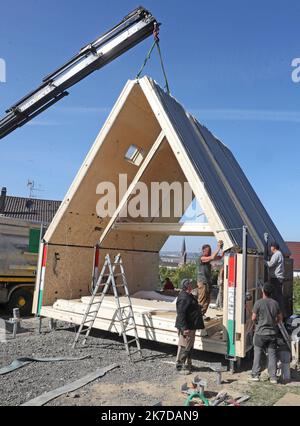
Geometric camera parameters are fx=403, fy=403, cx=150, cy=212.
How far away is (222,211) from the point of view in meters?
6.62

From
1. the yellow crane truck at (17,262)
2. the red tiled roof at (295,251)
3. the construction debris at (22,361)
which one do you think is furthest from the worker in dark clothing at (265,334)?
the red tiled roof at (295,251)

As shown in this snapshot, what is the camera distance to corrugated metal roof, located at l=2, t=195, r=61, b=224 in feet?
95.4

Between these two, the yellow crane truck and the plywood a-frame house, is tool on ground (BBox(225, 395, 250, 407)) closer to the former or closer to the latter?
the plywood a-frame house

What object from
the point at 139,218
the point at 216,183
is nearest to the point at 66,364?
the point at 216,183

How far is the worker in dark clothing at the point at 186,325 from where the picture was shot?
6000 millimetres

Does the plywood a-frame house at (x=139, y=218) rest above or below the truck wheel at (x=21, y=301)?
above

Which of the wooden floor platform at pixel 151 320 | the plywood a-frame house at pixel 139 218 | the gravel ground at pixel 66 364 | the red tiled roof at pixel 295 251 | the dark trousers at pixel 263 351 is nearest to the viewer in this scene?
the gravel ground at pixel 66 364

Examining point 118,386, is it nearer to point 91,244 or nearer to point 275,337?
point 275,337

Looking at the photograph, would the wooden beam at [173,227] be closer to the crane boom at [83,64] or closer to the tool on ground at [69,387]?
the tool on ground at [69,387]

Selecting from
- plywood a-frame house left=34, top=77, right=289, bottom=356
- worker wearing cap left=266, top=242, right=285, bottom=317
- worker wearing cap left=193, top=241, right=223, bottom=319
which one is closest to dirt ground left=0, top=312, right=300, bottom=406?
plywood a-frame house left=34, top=77, right=289, bottom=356

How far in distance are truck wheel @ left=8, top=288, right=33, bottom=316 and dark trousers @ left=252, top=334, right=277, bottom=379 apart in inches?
298

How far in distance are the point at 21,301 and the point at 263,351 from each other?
762 cm

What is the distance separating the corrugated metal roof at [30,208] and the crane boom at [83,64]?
17299mm

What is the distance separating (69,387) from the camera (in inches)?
197
